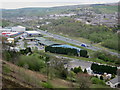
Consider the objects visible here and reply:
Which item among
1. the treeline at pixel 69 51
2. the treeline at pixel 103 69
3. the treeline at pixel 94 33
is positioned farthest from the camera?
the treeline at pixel 94 33

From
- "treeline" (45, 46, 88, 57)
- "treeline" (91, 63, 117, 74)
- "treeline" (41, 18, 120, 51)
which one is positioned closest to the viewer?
"treeline" (91, 63, 117, 74)

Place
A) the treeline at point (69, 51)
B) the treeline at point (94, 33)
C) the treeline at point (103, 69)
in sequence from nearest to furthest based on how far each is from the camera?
the treeline at point (103, 69)
the treeline at point (69, 51)
the treeline at point (94, 33)

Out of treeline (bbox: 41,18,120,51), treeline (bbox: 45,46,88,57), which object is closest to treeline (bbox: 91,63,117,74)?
treeline (bbox: 45,46,88,57)

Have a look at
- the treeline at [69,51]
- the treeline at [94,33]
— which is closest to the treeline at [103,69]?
the treeline at [69,51]

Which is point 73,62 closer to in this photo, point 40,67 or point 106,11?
point 40,67

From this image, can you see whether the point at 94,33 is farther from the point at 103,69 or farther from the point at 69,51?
the point at 103,69

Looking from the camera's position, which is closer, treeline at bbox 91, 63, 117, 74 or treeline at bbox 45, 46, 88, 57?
treeline at bbox 91, 63, 117, 74

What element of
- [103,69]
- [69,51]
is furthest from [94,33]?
[103,69]

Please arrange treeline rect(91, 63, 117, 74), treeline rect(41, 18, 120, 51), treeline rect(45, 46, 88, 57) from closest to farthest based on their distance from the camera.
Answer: treeline rect(91, 63, 117, 74), treeline rect(45, 46, 88, 57), treeline rect(41, 18, 120, 51)

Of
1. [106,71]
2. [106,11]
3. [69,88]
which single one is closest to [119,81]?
[106,71]

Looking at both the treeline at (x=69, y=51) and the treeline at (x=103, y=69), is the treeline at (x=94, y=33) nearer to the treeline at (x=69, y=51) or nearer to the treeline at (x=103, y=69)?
the treeline at (x=69, y=51)

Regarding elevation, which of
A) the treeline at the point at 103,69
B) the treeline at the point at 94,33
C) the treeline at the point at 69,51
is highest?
the treeline at the point at 103,69

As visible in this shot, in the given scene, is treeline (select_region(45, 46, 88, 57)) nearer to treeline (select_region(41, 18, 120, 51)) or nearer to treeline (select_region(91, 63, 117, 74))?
treeline (select_region(91, 63, 117, 74))

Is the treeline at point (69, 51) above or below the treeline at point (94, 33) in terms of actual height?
above
